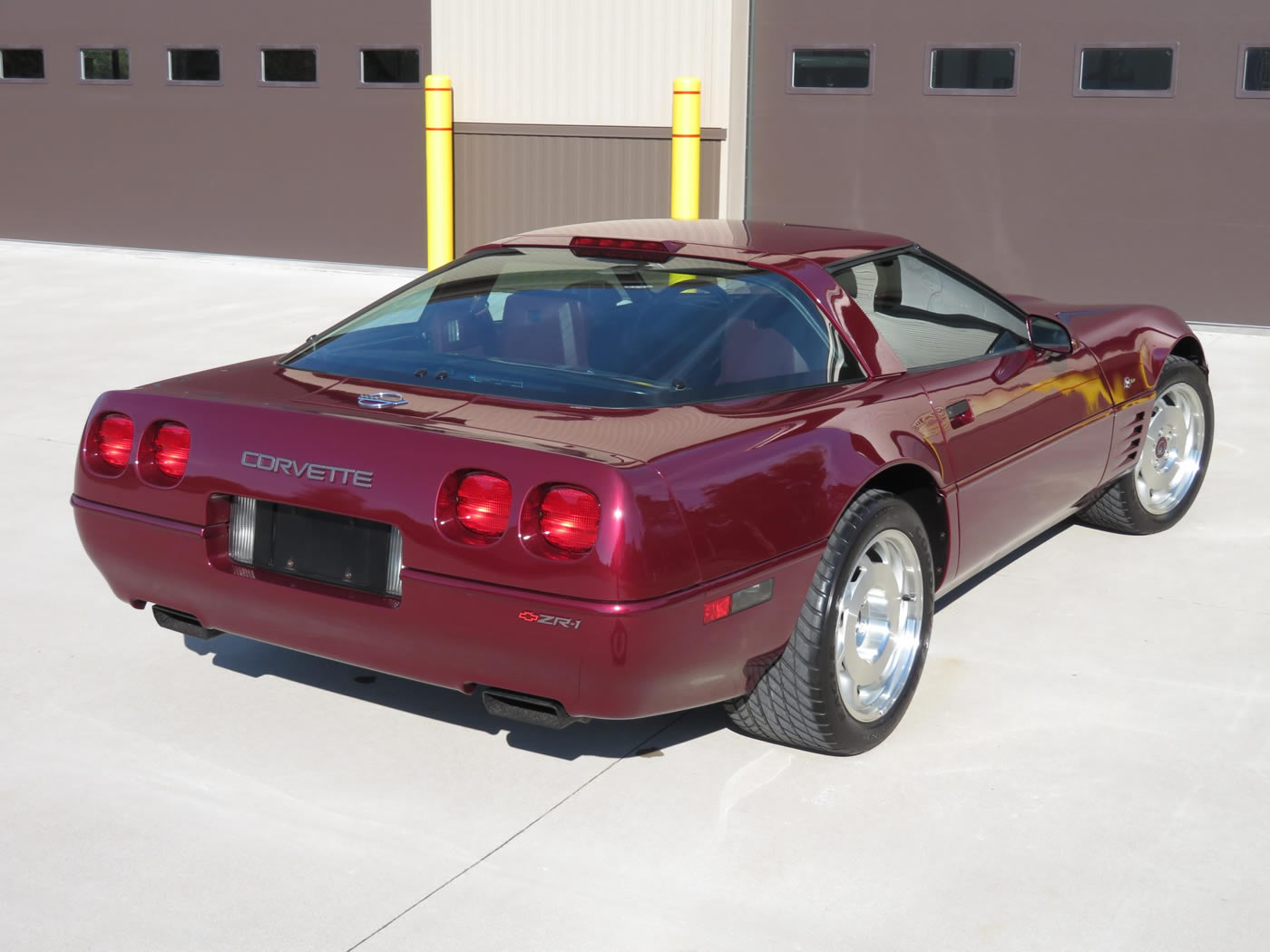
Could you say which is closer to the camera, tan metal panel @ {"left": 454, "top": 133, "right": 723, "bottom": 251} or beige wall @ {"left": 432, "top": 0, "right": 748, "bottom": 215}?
beige wall @ {"left": 432, "top": 0, "right": 748, "bottom": 215}

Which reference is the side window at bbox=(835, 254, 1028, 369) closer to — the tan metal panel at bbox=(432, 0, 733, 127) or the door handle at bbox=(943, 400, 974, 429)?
the door handle at bbox=(943, 400, 974, 429)

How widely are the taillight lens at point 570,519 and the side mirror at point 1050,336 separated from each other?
2230 mm

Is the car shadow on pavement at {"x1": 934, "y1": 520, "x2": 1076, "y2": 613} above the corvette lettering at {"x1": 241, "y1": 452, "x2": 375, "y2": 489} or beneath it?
beneath

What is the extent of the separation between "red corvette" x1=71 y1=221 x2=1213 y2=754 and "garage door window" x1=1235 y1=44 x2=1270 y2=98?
792 centimetres

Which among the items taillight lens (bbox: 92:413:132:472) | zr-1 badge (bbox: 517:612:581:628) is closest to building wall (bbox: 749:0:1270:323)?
taillight lens (bbox: 92:413:132:472)

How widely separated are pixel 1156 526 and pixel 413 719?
338 centimetres

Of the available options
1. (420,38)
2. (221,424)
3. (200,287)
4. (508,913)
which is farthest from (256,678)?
(420,38)

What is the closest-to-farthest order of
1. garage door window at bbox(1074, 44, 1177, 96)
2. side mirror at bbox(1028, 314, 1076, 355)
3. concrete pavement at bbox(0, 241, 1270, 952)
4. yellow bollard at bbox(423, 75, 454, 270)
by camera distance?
concrete pavement at bbox(0, 241, 1270, 952), side mirror at bbox(1028, 314, 1076, 355), garage door window at bbox(1074, 44, 1177, 96), yellow bollard at bbox(423, 75, 454, 270)

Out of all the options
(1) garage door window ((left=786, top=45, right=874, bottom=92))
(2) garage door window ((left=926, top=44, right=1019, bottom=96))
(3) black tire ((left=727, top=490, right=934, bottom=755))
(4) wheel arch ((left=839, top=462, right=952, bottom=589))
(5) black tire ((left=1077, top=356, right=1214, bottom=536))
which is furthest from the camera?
(1) garage door window ((left=786, top=45, right=874, bottom=92))

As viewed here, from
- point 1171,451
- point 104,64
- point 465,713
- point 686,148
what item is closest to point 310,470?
point 465,713

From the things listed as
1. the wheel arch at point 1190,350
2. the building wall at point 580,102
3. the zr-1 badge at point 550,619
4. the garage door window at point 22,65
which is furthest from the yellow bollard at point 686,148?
the zr-1 badge at point 550,619

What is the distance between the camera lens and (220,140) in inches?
637

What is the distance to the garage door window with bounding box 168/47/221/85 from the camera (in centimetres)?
1608

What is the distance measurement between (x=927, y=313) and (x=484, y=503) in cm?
→ 201
